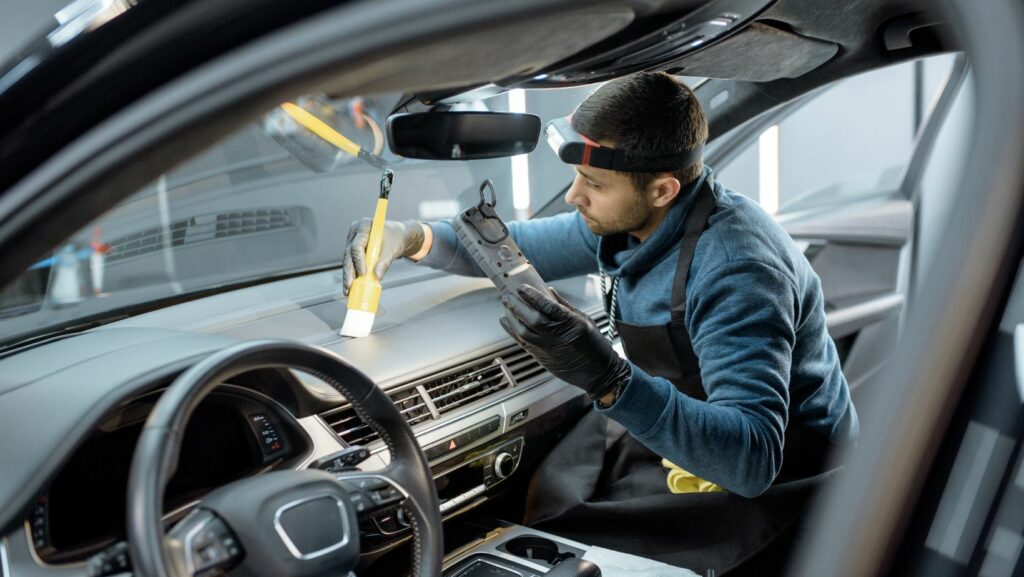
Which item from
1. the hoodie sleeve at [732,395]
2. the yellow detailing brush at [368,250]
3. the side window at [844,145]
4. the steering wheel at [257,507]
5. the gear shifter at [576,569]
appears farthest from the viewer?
the side window at [844,145]

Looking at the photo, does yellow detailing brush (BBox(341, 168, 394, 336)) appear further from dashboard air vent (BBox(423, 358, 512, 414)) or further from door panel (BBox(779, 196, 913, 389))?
door panel (BBox(779, 196, 913, 389))

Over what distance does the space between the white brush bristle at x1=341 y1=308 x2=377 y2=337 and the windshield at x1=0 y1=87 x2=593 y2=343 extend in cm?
35

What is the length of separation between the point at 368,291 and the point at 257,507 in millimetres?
997

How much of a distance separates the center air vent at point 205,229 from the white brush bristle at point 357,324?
1.37 ft

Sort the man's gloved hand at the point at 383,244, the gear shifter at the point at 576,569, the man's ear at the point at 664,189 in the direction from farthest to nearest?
1. the man's gloved hand at the point at 383,244
2. the man's ear at the point at 664,189
3. the gear shifter at the point at 576,569

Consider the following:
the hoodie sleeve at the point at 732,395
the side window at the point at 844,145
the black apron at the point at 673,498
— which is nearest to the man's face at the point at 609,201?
the black apron at the point at 673,498

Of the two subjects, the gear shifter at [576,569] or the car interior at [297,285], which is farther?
the gear shifter at [576,569]

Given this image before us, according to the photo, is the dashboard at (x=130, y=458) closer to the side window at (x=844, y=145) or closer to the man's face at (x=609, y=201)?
the man's face at (x=609, y=201)

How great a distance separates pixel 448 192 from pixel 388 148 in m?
0.51

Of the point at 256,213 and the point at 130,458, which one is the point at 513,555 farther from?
the point at 256,213

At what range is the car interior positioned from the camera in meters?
0.63

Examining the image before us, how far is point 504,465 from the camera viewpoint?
2055 millimetres

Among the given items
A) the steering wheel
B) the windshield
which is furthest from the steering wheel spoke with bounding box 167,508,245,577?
the windshield

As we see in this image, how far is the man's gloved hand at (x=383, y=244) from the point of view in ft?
6.84
